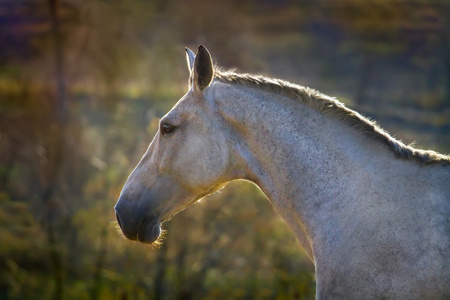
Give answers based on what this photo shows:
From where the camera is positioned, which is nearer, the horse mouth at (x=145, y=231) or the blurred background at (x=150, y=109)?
the horse mouth at (x=145, y=231)

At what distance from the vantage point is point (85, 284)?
9227 mm

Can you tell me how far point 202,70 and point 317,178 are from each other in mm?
987

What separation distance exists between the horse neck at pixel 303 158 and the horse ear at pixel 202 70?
0.19 metres

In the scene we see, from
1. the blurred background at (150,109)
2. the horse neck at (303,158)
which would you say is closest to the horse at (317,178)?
the horse neck at (303,158)

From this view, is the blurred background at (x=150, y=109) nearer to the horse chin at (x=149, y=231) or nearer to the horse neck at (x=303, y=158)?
the horse chin at (x=149, y=231)

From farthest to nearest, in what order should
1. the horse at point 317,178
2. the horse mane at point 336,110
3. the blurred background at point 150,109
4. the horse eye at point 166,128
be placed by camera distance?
1. the blurred background at point 150,109
2. the horse eye at point 166,128
3. the horse mane at point 336,110
4. the horse at point 317,178

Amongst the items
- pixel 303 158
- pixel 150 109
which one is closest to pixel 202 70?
pixel 303 158

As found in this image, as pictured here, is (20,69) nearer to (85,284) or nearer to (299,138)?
(85,284)

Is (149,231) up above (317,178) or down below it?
below

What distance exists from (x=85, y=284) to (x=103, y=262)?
0.50 m

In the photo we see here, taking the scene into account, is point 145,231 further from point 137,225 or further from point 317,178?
point 317,178

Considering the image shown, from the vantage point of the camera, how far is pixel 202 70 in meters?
3.39

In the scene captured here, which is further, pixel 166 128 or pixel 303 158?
pixel 166 128

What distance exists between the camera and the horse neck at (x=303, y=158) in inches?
126
